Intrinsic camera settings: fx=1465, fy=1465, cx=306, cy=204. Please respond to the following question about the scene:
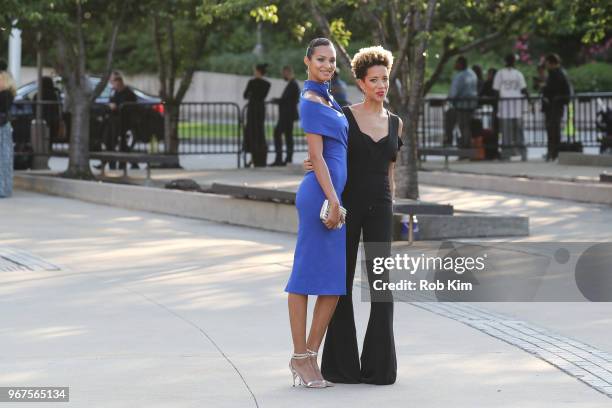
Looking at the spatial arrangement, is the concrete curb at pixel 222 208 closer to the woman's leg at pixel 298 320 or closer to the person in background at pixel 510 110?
the woman's leg at pixel 298 320

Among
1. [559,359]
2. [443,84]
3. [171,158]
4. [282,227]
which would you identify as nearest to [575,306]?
[559,359]

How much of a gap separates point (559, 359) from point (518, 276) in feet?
10.8

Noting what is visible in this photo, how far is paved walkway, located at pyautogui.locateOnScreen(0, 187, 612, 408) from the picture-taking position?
7.16 metres

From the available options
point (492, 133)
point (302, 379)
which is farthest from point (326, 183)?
point (492, 133)

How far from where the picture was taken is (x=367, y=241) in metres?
7.40

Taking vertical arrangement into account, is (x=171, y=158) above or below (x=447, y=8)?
below

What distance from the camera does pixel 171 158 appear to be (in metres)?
20.2

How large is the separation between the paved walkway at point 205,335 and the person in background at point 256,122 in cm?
1092

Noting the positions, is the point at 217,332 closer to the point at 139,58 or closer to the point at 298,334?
the point at 298,334

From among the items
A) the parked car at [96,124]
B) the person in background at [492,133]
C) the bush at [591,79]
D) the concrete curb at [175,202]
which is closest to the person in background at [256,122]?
the parked car at [96,124]

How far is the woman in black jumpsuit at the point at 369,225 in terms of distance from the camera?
7352 mm

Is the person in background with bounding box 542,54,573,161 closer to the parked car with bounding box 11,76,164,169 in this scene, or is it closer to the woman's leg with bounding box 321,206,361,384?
the parked car with bounding box 11,76,164,169

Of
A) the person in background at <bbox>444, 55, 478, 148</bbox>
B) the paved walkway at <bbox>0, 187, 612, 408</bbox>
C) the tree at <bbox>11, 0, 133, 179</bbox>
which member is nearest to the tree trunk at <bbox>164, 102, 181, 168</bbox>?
the tree at <bbox>11, 0, 133, 179</bbox>

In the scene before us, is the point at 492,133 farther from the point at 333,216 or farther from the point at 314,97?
the point at 333,216
